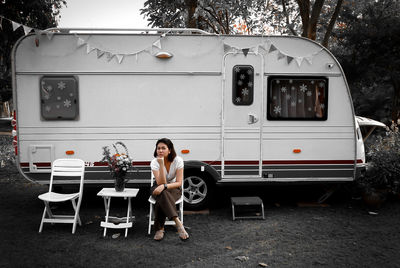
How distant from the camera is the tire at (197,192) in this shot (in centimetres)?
600

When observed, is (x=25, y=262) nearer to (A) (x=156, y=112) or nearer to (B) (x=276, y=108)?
(A) (x=156, y=112)

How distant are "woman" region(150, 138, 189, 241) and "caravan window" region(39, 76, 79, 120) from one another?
184 centimetres

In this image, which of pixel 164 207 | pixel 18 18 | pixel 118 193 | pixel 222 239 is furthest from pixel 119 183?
pixel 18 18

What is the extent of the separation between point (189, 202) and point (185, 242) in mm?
1290

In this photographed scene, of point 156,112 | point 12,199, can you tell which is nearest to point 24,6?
point 12,199

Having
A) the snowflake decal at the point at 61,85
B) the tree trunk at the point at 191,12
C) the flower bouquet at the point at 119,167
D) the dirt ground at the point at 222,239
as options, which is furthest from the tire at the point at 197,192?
the tree trunk at the point at 191,12

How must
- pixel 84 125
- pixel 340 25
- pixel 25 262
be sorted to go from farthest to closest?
pixel 340 25 → pixel 84 125 → pixel 25 262

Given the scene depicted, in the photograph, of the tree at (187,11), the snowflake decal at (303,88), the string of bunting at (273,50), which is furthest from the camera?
the tree at (187,11)

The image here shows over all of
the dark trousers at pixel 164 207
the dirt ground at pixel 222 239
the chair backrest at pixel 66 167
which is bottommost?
the dirt ground at pixel 222 239

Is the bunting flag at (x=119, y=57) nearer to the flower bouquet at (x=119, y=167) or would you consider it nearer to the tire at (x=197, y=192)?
the flower bouquet at (x=119, y=167)

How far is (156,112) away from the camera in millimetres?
5816

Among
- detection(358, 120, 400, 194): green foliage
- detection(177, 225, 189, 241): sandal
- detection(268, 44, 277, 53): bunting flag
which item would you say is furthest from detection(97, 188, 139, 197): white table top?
detection(358, 120, 400, 194): green foliage

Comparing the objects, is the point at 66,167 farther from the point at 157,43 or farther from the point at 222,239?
the point at 222,239

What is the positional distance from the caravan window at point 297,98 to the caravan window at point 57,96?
130 inches
